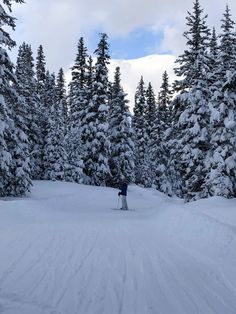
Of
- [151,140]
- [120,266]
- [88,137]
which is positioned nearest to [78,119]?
[88,137]

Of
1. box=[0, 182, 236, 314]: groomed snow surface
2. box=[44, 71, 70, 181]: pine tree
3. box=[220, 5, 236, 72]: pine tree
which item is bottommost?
box=[0, 182, 236, 314]: groomed snow surface

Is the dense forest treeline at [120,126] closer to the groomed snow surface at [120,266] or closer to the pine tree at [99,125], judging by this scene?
the pine tree at [99,125]

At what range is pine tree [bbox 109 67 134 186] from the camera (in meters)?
45.5

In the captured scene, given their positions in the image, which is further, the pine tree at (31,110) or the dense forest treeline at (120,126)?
the pine tree at (31,110)

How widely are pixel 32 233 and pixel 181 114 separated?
65.4 ft

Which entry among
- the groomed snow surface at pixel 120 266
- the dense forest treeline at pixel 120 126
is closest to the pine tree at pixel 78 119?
the dense forest treeline at pixel 120 126

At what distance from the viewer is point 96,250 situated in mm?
11367

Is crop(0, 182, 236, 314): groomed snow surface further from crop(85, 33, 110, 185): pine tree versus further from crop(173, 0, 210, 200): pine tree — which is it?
crop(85, 33, 110, 185): pine tree

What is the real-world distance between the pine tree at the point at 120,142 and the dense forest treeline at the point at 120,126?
109mm

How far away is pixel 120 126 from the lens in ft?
151

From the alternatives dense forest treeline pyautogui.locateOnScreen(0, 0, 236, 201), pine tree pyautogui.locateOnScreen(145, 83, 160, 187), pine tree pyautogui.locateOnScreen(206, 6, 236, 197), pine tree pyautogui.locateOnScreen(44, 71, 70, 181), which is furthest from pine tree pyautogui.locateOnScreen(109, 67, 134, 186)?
pine tree pyautogui.locateOnScreen(206, 6, 236, 197)

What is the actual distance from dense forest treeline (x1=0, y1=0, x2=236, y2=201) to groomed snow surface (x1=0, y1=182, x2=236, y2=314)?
26.8ft

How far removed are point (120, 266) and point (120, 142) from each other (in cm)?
3646

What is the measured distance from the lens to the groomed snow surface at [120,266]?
692 cm
